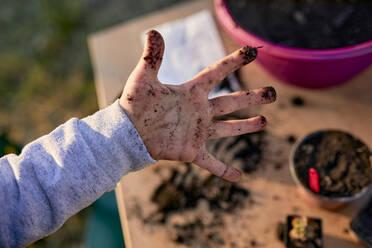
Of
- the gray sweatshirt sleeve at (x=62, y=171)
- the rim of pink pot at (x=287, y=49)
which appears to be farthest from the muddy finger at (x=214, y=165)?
the rim of pink pot at (x=287, y=49)

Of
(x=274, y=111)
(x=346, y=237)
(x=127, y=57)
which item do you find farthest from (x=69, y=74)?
(x=346, y=237)

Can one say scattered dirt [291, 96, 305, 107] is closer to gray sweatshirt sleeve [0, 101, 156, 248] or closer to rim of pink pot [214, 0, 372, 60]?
rim of pink pot [214, 0, 372, 60]

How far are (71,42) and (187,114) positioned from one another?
4.65 feet

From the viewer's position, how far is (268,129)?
2.95 feet

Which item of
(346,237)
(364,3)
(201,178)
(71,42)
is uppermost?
(364,3)

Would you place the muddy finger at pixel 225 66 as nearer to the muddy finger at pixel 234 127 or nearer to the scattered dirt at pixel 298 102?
the muddy finger at pixel 234 127

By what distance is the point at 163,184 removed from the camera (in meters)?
0.85

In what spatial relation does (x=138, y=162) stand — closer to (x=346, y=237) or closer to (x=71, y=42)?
(x=346, y=237)

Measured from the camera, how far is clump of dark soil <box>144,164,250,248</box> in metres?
0.79

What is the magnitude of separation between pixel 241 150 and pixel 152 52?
398 mm

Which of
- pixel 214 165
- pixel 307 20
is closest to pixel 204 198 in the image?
pixel 214 165

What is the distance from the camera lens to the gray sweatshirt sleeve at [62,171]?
2.02 feet

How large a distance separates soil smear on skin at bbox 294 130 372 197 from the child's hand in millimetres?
172

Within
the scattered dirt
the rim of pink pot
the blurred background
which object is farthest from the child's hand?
the blurred background
